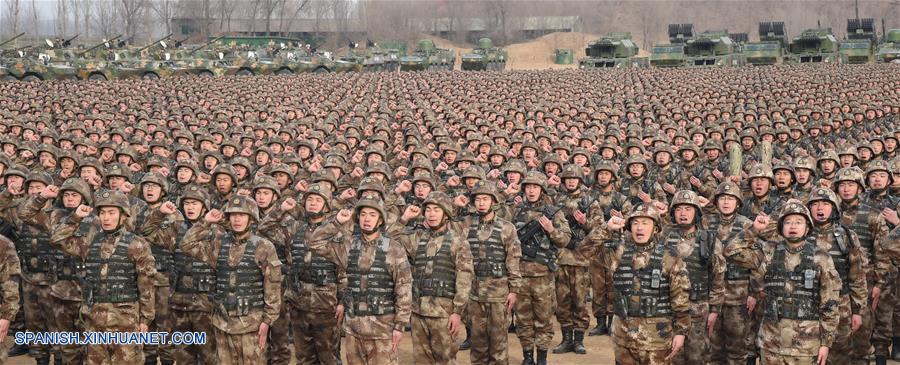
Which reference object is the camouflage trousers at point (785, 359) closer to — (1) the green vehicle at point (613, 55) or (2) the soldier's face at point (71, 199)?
(2) the soldier's face at point (71, 199)

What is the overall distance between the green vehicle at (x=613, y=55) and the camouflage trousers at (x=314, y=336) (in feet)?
135

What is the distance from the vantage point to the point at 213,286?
6.56 m

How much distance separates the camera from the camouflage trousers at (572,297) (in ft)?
27.4

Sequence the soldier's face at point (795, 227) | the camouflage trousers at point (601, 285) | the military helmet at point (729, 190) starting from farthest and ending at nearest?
the camouflage trousers at point (601, 285)
the military helmet at point (729, 190)
the soldier's face at point (795, 227)

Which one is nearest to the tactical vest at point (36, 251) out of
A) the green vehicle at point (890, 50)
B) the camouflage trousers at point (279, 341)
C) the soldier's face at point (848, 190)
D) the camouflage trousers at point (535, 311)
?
the camouflage trousers at point (279, 341)

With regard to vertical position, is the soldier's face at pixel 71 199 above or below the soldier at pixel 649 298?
above

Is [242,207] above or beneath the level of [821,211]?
above

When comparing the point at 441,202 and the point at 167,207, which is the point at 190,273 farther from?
the point at 441,202

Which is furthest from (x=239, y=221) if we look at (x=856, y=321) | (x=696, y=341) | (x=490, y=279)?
(x=856, y=321)

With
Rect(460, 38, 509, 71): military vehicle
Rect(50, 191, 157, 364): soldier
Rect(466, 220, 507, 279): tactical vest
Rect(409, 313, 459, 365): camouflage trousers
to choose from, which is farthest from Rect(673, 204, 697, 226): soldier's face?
Rect(460, 38, 509, 71): military vehicle

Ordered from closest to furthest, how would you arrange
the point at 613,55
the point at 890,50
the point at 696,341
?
the point at 696,341, the point at 890,50, the point at 613,55

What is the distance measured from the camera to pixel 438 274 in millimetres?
6430

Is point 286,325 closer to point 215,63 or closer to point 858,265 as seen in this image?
point 858,265

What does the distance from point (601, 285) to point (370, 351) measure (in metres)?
3.37
